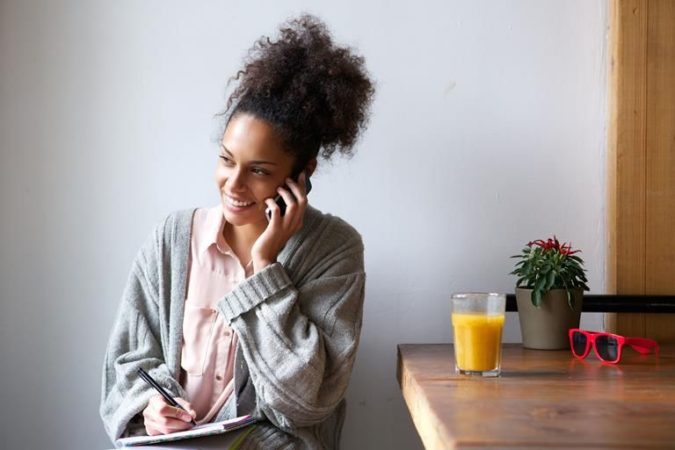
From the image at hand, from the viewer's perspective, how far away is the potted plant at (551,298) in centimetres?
161

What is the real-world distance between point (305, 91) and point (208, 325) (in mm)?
458

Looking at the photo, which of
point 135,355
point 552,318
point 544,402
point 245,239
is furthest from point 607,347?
point 135,355

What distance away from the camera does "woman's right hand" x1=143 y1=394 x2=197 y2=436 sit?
144cm

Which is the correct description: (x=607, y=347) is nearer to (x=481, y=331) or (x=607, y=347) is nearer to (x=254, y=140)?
(x=481, y=331)

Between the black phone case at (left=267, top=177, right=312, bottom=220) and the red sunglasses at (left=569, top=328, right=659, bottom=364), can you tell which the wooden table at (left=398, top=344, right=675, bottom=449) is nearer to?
the red sunglasses at (left=569, top=328, right=659, bottom=364)

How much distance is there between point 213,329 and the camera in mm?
1568

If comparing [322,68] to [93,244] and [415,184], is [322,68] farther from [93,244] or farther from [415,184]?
[93,244]

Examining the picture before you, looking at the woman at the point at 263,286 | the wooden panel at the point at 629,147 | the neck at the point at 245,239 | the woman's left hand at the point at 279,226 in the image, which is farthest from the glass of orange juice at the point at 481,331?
the wooden panel at the point at 629,147

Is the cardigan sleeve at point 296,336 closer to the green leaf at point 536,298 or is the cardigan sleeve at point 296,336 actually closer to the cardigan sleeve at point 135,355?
the cardigan sleeve at point 135,355

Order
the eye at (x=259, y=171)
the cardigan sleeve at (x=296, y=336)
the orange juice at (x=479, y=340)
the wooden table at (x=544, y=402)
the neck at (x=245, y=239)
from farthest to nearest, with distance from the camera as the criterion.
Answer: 1. the neck at (x=245, y=239)
2. the eye at (x=259, y=171)
3. the cardigan sleeve at (x=296, y=336)
4. the orange juice at (x=479, y=340)
5. the wooden table at (x=544, y=402)

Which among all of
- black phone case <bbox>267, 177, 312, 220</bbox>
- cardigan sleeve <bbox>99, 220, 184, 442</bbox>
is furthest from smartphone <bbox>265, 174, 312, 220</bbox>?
cardigan sleeve <bbox>99, 220, 184, 442</bbox>

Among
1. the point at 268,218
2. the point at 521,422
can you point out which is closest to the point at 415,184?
the point at 268,218

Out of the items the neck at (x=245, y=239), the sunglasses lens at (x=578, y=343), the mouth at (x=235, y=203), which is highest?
the mouth at (x=235, y=203)

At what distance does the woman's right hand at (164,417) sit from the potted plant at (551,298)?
648 mm
